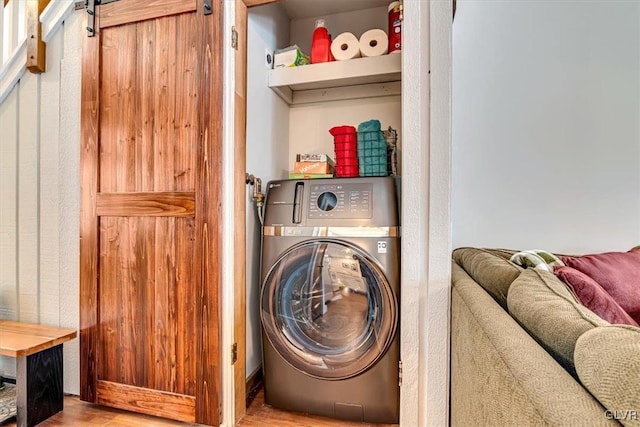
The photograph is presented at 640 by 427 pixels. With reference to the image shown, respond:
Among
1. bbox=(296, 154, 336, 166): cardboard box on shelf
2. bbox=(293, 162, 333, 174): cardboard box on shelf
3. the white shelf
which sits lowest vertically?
bbox=(293, 162, 333, 174): cardboard box on shelf

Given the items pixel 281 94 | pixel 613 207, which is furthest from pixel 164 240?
pixel 613 207

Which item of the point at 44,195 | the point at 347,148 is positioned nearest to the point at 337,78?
the point at 347,148

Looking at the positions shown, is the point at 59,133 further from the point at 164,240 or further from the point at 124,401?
the point at 124,401

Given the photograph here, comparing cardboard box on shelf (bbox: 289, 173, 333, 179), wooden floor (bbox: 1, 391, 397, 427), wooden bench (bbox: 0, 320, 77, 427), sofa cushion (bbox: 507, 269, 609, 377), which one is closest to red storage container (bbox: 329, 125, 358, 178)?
cardboard box on shelf (bbox: 289, 173, 333, 179)

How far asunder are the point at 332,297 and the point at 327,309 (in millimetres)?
67

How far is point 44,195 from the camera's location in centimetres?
171

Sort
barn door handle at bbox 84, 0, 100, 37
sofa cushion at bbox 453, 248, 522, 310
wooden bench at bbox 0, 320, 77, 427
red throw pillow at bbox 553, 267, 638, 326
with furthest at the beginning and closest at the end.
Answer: barn door handle at bbox 84, 0, 100, 37
wooden bench at bbox 0, 320, 77, 427
sofa cushion at bbox 453, 248, 522, 310
red throw pillow at bbox 553, 267, 638, 326

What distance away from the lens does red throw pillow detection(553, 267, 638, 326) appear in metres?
0.72

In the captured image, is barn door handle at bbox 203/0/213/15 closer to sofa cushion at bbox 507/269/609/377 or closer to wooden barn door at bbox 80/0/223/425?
wooden barn door at bbox 80/0/223/425

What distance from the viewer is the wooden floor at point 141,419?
146 centimetres

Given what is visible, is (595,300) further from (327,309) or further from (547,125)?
(547,125)

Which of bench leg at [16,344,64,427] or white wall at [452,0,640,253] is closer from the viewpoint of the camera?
bench leg at [16,344,64,427]

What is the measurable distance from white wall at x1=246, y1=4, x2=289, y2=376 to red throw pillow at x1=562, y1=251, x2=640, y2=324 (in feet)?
4.48

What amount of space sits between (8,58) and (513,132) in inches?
116
